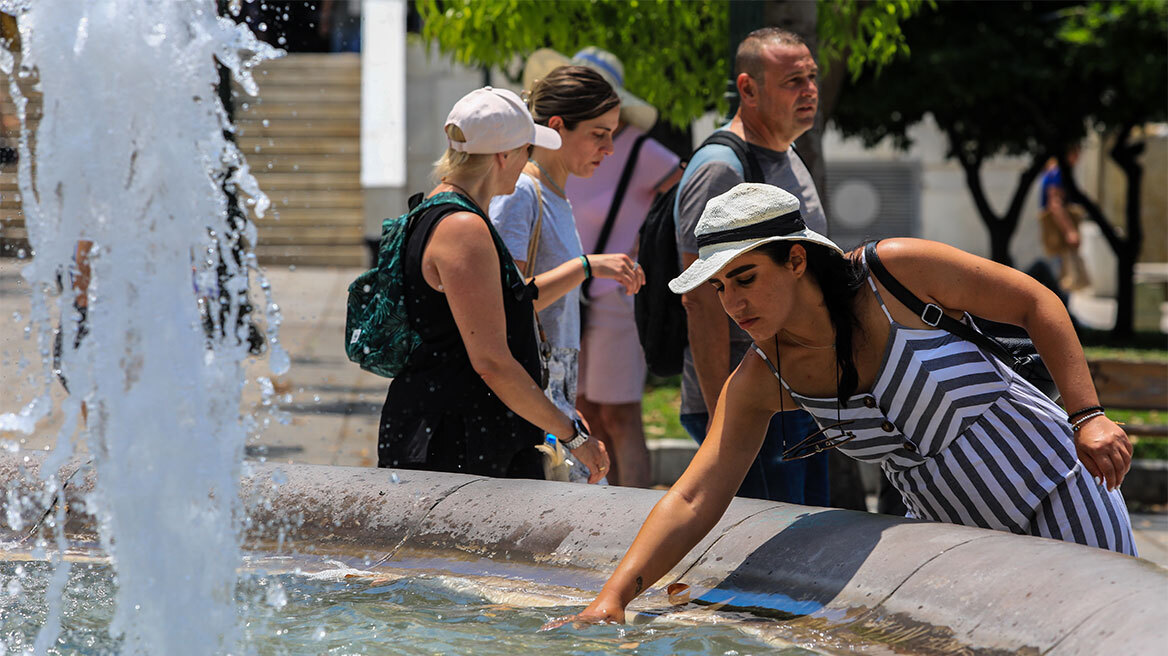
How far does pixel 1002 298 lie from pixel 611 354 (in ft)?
7.48

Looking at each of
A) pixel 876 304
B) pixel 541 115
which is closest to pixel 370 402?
pixel 541 115

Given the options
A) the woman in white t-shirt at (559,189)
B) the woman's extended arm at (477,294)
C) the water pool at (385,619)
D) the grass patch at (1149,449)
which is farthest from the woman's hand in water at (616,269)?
the grass patch at (1149,449)

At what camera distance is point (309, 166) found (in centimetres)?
1703

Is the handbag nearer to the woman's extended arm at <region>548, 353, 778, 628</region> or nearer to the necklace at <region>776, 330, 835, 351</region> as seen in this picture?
the necklace at <region>776, 330, 835, 351</region>

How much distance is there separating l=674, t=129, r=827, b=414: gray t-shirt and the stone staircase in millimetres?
12526

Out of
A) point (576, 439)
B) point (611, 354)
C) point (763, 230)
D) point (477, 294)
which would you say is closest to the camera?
point (763, 230)

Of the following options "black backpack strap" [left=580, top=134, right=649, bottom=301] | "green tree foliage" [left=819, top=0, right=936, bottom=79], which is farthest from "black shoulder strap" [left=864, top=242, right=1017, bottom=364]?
"green tree foliage" [left=819, top=0, right=936, bottom=79]

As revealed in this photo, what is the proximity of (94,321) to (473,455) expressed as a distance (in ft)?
3.28

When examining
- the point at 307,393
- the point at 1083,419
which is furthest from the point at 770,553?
the point at 307,393

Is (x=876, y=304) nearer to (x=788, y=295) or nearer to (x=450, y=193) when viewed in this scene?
(x=788, y=295)

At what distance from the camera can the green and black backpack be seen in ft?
11.7

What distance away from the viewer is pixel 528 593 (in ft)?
11.0

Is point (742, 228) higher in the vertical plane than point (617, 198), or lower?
higher

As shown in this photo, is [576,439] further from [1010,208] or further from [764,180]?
[1010,208]
